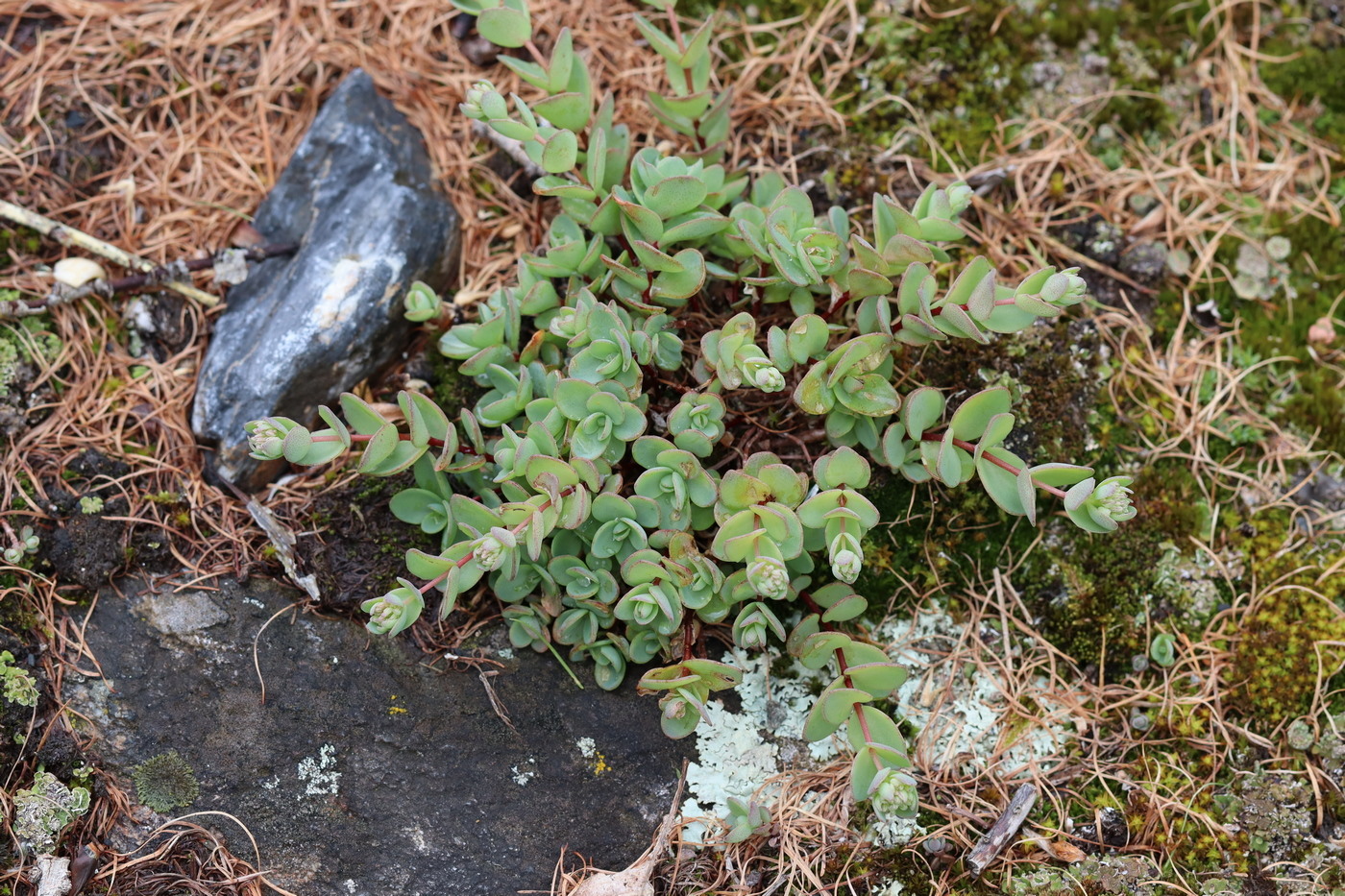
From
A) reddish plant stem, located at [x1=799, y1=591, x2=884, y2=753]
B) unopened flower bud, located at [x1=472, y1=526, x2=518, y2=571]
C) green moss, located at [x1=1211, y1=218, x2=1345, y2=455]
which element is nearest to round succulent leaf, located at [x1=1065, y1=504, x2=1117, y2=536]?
reddish plant stem, located at [x1=799, y1=591, x2=884, y2=753]

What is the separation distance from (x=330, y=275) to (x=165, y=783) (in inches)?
73.4

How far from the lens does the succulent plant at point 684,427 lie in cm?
286

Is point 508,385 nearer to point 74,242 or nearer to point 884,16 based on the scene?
point 74,242

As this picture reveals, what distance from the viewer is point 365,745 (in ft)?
10.2

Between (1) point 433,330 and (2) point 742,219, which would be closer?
(2) point 742,219

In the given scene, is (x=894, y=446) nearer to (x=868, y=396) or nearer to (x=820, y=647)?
(x=868, y=396)

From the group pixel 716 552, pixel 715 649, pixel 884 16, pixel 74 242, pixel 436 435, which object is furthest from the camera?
pixel 884 16

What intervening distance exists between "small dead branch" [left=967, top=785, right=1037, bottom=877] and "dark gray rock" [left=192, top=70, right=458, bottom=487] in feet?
9.16

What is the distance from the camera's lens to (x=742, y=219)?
3.08 m

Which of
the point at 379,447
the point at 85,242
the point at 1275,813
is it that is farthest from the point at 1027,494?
the point at 85,242

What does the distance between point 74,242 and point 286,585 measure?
5.47 feet

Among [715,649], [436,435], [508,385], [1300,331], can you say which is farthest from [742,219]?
[1300,331]

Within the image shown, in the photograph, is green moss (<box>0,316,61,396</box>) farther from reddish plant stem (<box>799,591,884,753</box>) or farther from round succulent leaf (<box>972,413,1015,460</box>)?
round succulent leaf (<box>972,413,1015,460</box>)

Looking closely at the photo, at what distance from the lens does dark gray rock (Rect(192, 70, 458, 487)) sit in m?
3.37
